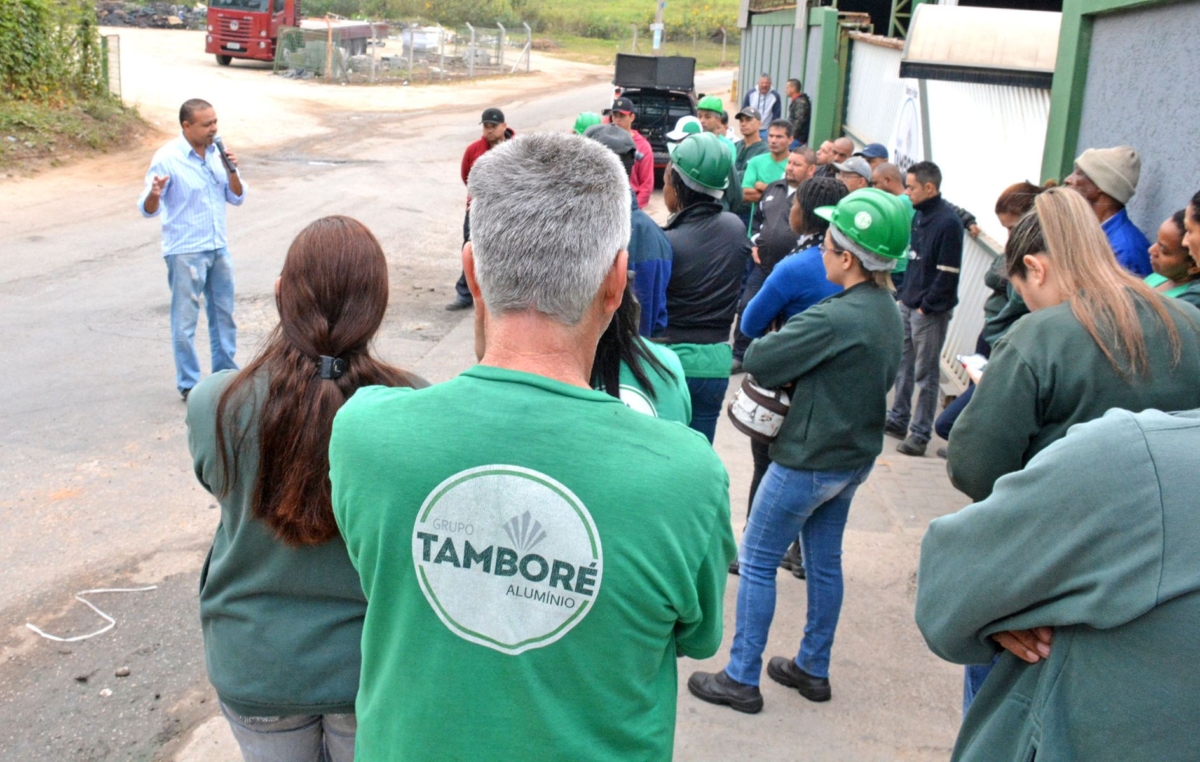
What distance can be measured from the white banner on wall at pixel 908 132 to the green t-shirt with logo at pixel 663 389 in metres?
8.57

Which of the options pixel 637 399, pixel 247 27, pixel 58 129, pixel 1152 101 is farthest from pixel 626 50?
pixel 637 399

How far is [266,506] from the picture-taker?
2213 millimetres

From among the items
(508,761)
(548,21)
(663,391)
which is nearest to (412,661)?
(508,761)

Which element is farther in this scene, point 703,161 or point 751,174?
point 751,174

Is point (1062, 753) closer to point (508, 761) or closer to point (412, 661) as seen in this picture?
point (508, 761)

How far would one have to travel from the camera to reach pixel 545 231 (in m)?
1.56

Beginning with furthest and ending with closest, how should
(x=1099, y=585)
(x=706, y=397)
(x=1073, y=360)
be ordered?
(x=706, y=397) < (x=1073, y=360) < (x=1099, y=585)

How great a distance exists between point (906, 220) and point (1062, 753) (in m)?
2.26

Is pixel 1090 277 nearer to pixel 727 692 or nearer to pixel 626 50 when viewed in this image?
pixel 727 692

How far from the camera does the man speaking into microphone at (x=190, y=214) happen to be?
6844mm

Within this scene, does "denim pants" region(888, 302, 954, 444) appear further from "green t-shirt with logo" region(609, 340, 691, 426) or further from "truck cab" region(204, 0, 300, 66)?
"truck cab" region(204, 0, 300, 66)

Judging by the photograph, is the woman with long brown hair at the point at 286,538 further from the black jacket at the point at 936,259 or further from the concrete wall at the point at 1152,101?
the black jacket at the point at 936,259

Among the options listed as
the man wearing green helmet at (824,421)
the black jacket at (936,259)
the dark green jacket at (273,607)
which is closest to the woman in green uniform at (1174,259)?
the man wearing green helmet at (824,421)

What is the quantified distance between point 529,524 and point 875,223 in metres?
2.38
